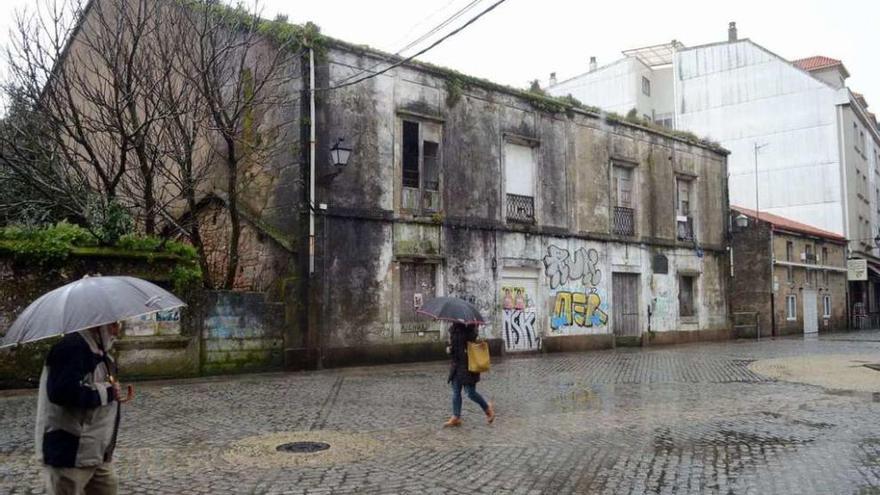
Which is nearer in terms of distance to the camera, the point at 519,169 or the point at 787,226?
the point at 519,169

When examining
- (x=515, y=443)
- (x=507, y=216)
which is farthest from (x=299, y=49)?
(x=515, y=443)

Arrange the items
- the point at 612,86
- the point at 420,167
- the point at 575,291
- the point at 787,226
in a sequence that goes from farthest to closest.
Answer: the point at 612,86 < the point at 787,226 < the point at 575,291 < the point at 420,167

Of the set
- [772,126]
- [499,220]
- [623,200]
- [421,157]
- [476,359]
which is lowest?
[476,359]

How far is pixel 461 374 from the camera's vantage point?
829cm

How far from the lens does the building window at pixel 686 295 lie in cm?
2405

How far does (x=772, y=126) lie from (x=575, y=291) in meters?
20.6

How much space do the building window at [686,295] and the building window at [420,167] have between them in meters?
11.0

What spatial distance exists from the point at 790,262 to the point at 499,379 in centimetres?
2058

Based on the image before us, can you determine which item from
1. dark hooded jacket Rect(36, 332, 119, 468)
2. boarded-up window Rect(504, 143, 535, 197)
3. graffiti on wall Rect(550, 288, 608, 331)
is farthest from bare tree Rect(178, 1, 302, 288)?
dark hooded jacket Rect(36, 332, 119, 468)

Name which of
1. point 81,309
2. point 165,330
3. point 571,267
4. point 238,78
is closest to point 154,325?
point 165,330

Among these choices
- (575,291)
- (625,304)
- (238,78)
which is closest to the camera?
(238,78)

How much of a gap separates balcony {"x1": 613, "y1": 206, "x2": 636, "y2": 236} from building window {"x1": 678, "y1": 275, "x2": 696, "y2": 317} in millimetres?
3258

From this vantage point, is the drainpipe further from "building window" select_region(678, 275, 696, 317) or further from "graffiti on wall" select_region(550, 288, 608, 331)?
"building window" select_region(678, 275, 696, 317)

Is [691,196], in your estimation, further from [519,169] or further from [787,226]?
[519,169]
